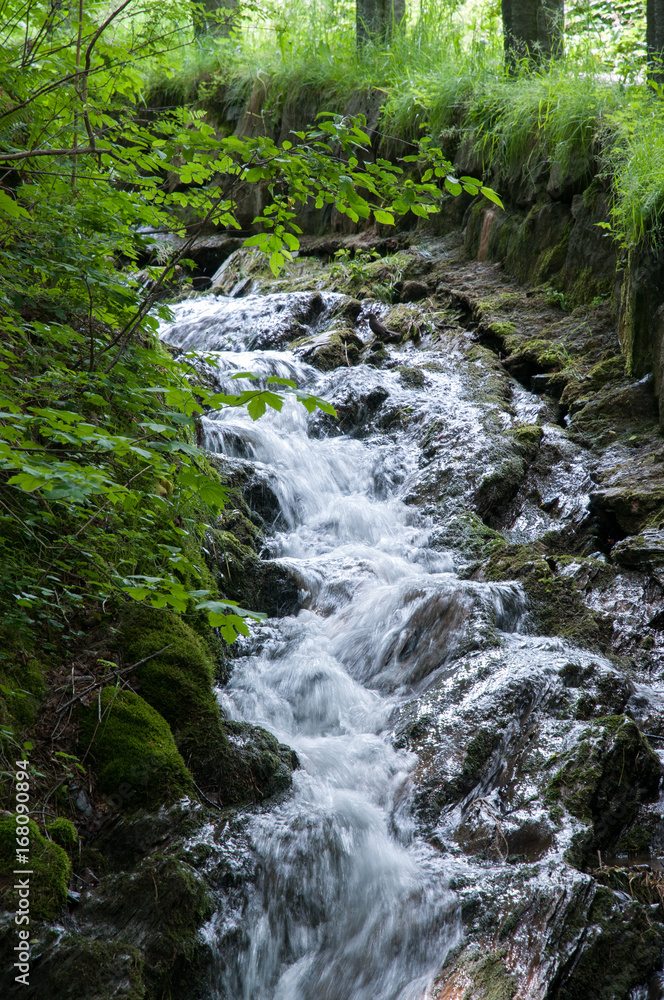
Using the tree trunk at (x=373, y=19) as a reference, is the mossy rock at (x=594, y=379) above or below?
below

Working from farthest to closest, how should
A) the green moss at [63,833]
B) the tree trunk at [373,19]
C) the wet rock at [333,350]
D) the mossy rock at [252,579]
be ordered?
the tree trunk at [373,19]
the wet rock at [333,350]
the mossy rock at [252,579]
the green moss at [63,833]

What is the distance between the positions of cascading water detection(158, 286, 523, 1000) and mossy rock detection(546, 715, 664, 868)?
65 cm

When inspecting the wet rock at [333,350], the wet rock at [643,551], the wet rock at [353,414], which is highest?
the wet rock at [333,350]

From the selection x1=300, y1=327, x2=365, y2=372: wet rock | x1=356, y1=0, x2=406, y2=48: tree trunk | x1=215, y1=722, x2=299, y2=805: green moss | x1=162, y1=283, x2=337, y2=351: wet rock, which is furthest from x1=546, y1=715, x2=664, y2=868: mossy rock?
x1=356, y1=0, x2=406, y2=48: tree trunk

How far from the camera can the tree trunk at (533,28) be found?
7961mm

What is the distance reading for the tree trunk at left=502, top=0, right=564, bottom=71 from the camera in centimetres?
796

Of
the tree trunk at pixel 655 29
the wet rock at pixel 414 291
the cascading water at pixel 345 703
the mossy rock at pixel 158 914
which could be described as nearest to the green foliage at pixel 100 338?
the cascading water at pixel 345 703

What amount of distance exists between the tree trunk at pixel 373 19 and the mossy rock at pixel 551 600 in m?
10.1

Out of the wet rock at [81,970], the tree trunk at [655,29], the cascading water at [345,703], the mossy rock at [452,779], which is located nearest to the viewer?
the wet rock at [81,970]

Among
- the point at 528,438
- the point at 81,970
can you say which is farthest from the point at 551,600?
the point at 81,970

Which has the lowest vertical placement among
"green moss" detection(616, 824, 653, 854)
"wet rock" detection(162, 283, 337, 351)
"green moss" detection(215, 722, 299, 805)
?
"green moss" detection(616, 824, 653, 854)

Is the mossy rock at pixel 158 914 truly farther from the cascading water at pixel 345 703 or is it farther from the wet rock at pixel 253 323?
the wet rock at pixel 253 323

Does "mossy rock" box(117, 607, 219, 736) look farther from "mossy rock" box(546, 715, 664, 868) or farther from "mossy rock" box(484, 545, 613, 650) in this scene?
"mossy rock" box(484, 545, 613, 650)

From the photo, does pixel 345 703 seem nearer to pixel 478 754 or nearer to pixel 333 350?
pixel 478 754
